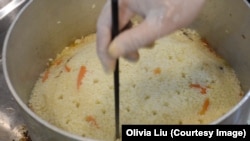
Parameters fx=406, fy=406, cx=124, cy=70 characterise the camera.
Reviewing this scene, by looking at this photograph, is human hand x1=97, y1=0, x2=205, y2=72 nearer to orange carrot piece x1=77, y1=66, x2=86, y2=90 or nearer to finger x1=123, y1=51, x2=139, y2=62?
finger x1=123, y1=51, x2=139, y2=62

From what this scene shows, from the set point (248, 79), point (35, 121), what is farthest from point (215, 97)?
point (35, 121)

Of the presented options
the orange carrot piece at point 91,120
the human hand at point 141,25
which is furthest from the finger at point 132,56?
the orange carrot piece at point 91,120

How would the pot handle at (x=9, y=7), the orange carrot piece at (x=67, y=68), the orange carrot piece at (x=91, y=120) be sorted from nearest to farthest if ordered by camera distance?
the orange carrot piece at (x=91, y=120), the orange carrot piece at (x=67, y=68), the pot handle at (x=9, y=7)

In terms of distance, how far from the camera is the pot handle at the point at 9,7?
98cm

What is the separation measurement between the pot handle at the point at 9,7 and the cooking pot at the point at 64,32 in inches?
6.1

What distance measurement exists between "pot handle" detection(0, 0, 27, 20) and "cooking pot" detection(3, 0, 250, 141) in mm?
156

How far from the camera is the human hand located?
56cm

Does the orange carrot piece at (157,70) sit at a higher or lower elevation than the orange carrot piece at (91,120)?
higher

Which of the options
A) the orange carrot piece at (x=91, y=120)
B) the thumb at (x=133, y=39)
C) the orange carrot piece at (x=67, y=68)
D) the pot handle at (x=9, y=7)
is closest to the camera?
the thumb at (x=133, y=39)

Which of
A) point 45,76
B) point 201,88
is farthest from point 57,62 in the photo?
point 201,88

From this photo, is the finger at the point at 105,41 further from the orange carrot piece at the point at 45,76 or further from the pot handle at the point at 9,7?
the pot handle at the point at 9,7

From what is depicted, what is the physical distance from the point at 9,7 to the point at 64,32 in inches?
6.8

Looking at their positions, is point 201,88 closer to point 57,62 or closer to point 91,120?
point 91,120

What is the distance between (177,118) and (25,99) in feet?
0.99
